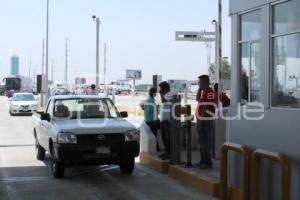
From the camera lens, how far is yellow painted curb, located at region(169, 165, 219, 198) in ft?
29.7

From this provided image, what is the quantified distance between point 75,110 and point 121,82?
89.3 m

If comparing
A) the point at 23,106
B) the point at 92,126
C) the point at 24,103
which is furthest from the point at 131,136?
the point at 24,103

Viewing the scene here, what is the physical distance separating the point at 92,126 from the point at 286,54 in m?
4.59

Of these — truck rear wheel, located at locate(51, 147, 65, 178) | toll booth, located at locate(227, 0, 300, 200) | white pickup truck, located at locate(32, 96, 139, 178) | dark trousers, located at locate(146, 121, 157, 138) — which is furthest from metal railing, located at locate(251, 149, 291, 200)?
dark trousers, located at locate(146, 121, 157, 138)

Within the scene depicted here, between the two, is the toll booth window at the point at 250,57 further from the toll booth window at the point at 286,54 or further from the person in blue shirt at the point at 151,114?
the person in blue shirt at the point at 151,114

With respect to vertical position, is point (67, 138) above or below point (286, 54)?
below

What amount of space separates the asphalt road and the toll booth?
1.57 metres

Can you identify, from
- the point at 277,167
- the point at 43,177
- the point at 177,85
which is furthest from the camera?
the point at 177,85

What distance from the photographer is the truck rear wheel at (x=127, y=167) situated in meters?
11.3

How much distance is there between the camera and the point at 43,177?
11.3 meters

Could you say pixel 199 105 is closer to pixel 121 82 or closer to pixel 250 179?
pixel 250 179

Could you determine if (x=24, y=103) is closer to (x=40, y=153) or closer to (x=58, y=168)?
(x=40, y=153)

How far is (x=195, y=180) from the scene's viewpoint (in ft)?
32.2

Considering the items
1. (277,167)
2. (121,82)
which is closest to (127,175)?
(277,167)
